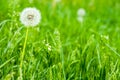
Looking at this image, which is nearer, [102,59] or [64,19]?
[102,59]

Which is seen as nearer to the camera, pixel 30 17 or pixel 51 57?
pixel 30 17

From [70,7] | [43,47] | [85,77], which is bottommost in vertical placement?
[85,77]

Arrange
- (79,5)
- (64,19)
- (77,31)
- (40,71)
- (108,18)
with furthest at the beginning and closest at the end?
(79,5), (108,18), (64,19), (77,31), (40,71)

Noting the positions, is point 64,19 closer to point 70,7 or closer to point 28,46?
point 70,7

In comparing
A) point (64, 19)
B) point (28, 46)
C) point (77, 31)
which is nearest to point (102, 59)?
point (28, 46)

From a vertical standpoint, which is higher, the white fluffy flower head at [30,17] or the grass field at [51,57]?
the white fluffy flower head at [30,17]

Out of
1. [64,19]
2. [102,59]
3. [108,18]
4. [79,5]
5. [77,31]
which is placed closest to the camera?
[102,59]

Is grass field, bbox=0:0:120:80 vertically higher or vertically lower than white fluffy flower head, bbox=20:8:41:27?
lower

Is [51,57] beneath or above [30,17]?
beneath

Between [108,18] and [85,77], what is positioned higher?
[108,18]
